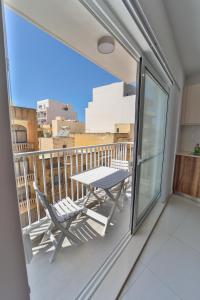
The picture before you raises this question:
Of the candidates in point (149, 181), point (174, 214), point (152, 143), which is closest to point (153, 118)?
point (152, 143)

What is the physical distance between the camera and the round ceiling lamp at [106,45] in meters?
1.56

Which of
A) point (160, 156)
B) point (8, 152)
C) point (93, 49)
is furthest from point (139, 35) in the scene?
point (160, 156)

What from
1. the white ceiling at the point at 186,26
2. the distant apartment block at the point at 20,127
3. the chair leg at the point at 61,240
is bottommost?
the chair leg at the point at 61,240

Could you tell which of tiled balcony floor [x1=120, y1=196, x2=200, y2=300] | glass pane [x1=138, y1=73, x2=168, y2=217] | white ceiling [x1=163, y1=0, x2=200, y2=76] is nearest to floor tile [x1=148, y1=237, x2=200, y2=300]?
tiled balcony floor [x1=120, y1=196, x2=200, y2=300]

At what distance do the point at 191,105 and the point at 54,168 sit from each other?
2734 millimetres

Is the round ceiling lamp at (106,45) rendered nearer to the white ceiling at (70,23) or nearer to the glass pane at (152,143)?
the white ceiling at (70,23)

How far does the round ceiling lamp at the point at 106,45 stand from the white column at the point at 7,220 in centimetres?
141

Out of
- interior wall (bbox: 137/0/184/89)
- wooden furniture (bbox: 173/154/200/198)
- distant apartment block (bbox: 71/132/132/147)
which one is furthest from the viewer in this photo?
distant apartment block (bbox: 71/132/132/147)

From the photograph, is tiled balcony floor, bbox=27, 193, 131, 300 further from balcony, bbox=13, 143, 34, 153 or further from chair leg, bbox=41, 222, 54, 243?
balcony, bbox=13, 143, 34, 153

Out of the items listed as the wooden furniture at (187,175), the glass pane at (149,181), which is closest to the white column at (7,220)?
the glass pane at (149,181)

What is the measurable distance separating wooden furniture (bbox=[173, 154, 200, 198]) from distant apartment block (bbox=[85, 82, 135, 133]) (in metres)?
5.87

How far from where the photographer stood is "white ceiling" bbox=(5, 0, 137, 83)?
114 cm

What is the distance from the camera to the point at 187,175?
268 cm

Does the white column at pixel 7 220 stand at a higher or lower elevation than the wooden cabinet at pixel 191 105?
lower
